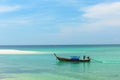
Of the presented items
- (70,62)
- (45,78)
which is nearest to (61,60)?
(70,62)

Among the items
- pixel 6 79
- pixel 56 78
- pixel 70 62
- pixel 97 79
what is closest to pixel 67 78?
pixel 56 78

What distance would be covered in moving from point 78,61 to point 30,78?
11.0 meters

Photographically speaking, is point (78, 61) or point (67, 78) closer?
point (67, 78)

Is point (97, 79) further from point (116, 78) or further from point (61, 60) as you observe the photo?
point (61, 60)

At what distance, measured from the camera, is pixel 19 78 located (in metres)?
15.7

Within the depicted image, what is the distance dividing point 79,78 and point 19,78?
10.1ft

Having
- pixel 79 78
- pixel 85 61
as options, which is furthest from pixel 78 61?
pixel 79 78

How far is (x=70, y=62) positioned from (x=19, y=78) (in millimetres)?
11159

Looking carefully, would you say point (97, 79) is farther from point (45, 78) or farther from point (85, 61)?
point (85, 61)

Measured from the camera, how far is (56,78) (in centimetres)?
1595

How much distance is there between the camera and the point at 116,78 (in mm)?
15672

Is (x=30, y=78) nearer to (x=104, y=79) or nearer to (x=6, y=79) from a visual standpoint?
(x=6, y=79)

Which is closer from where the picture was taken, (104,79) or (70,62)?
(104,79)

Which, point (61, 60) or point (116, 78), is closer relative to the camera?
point (116, 78)
